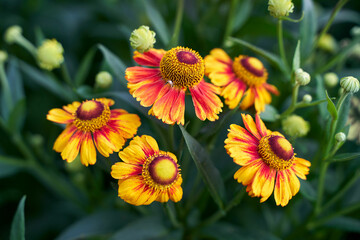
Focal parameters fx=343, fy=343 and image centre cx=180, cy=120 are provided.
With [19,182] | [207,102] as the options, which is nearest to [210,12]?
[207,102]

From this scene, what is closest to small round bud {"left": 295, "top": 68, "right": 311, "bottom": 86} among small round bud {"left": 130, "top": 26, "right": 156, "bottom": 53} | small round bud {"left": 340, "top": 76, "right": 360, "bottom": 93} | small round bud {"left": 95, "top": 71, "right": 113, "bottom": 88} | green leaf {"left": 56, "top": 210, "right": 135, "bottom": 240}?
small round bud {"left": 340, "top": 76, "right": 360, "bottom": 93}

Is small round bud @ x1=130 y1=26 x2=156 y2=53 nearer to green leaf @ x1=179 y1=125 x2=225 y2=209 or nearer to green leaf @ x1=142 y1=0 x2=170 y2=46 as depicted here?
green leaf @ x1=179 y1=125 x2=225 y2=209

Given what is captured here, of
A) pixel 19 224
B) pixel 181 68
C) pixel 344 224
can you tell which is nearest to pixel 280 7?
pixel 181 68

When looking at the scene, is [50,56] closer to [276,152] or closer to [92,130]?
[92,130]

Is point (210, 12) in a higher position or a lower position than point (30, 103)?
higher

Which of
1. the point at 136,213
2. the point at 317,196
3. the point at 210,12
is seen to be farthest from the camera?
the point at 210,12

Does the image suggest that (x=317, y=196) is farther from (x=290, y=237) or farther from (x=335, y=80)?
(x=335, y=80)

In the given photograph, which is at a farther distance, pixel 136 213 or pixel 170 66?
pixel 136 213
